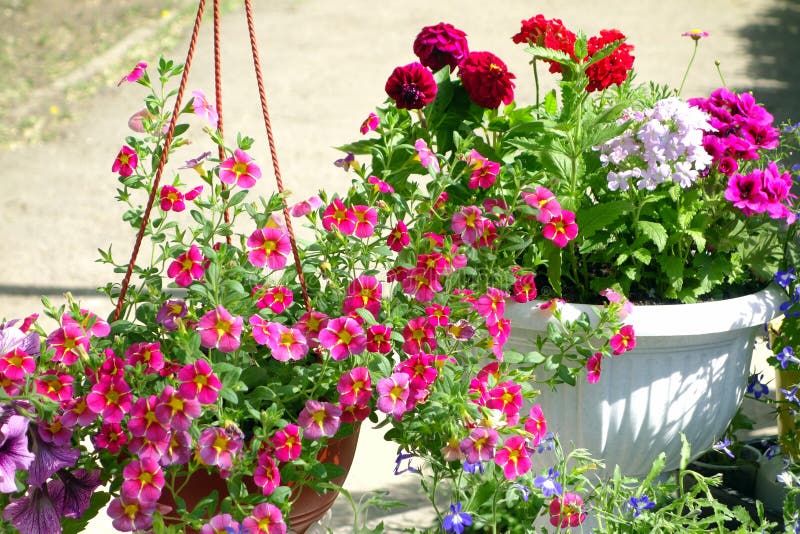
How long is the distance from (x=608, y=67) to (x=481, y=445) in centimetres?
82

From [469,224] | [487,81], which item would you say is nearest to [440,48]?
[487,81]

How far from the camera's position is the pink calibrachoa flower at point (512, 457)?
1.50 metres

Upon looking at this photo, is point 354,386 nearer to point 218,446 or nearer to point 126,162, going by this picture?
point 218,446

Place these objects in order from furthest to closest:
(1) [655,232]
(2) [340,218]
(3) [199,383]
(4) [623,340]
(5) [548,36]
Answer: (5) [548,36] → (1) [655,232] → (4) [623,340] → (2) [340,218] → (3) [199,383]

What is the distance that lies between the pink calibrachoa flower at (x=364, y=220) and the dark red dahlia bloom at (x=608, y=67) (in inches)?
22.3

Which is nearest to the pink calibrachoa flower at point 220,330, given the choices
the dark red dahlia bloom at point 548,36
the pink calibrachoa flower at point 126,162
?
the pink calibrachoa flower at point 126,162

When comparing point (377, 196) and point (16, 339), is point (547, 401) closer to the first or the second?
point (377, 196)

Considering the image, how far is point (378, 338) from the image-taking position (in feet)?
4.81

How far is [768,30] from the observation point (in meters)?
7.06

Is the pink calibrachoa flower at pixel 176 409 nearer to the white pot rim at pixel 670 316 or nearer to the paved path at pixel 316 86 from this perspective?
the white pot rim at pixel 670 316

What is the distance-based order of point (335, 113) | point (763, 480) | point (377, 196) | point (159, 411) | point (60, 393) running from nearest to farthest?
1. point (159, 411)
2. point (60, 393)
3. point (377, 196)
4. point (763, 480)
5. point (335, 113)

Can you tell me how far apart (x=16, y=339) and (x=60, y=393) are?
0.14 meters

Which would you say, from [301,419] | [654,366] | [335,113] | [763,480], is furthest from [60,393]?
[335,113]

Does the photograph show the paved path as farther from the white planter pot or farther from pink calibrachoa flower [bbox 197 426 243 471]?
pink calibrachoa flower [bbox 197 426 243 471]
